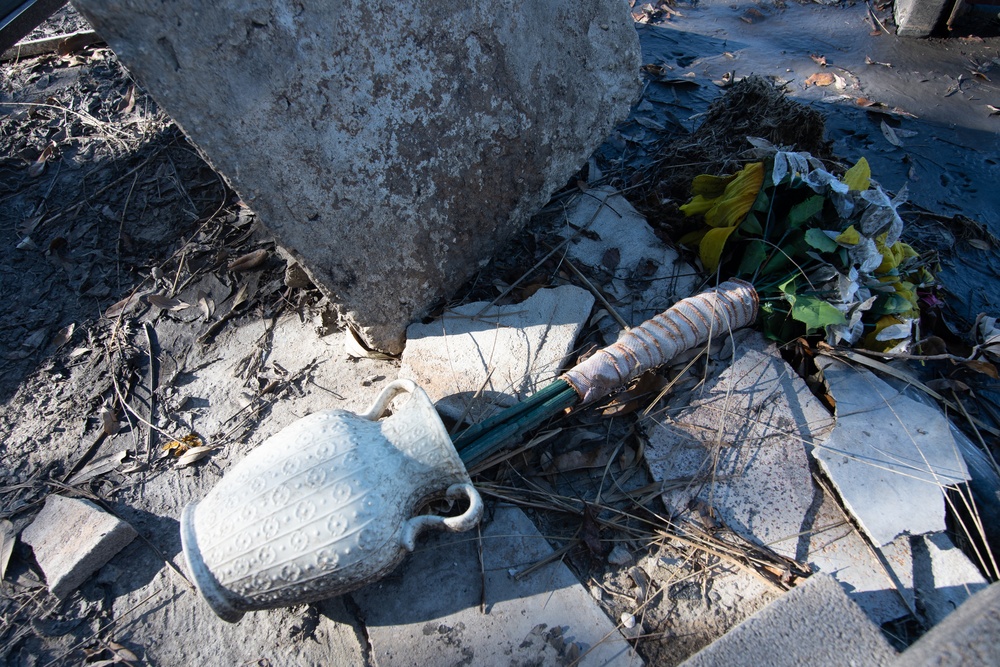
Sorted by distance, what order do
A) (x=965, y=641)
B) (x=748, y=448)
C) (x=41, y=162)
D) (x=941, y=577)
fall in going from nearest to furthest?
(x=965, y=641)
(x=941, y=577)
(x=748, y=448)
(x=41, y=162)

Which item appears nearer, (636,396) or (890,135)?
(636,396)

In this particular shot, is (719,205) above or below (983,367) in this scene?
above

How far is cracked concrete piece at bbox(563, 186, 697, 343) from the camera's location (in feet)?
8.25

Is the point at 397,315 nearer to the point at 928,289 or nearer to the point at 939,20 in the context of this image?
the point at 928,289

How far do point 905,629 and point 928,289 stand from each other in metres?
1.37

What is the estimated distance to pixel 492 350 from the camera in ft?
7.59

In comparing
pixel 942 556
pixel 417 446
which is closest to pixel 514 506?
pixel 417 446

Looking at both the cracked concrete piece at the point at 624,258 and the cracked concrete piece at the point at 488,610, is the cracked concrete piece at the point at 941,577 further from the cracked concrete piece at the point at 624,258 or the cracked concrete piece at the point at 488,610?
the cracked concrete piece at the point at 624,258

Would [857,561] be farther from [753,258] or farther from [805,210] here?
[805,210]

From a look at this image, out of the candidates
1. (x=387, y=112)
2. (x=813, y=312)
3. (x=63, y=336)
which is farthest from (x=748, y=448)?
(x=63, y=336)

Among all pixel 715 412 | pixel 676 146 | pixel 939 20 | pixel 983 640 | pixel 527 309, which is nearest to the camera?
pixel 983 640

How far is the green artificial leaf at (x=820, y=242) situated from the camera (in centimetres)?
222

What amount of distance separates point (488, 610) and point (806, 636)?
882 millimetres

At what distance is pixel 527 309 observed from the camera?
242 cm
